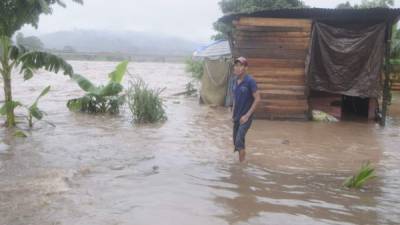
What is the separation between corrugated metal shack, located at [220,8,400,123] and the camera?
13.4 meters

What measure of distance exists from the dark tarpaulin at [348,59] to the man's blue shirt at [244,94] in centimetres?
646

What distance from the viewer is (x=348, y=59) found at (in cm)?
1352

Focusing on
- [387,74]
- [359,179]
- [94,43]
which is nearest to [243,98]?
[359,179]

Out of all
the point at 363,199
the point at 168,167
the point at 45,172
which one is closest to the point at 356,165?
the point at 363,199

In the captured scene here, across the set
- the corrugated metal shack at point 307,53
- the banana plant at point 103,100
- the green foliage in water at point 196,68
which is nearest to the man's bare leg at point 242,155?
the corrugated metal shack at point 307,53

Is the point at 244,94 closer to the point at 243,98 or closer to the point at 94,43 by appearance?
the point at 243,98

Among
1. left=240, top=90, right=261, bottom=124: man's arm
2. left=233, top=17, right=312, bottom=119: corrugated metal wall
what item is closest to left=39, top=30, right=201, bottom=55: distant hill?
left=233, top=17, right=312, bottom=119: corrugated metal wall

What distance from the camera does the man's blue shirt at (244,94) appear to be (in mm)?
7605

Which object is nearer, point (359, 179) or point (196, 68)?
point (359, 179)

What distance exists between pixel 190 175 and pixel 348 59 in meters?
7.80

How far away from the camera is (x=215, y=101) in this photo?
17172mm

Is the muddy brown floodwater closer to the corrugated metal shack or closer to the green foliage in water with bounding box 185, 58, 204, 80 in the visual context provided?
the corrugated metal shack

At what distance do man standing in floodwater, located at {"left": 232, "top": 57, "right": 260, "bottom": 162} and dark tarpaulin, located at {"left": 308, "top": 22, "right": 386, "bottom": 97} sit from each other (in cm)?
645

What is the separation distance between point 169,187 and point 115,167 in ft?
4.62
